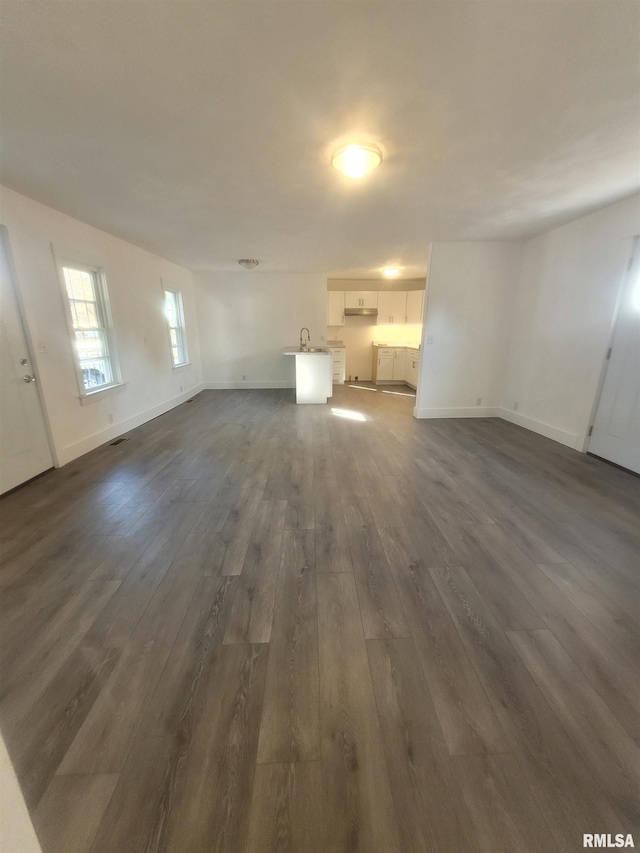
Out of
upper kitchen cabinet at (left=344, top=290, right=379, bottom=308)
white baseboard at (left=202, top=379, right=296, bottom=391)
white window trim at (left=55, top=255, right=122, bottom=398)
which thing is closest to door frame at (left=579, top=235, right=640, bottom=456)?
upper kitchen cabinet at (left=344, top=290, right=379, bottom=308)

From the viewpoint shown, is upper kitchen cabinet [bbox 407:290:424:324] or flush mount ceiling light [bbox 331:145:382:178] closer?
flush mount ceiling light [bbox 331:145:382:178]


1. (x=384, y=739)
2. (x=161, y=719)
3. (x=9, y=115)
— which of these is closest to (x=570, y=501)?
(x=384, y=739)

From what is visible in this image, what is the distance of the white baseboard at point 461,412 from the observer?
510 centimetres

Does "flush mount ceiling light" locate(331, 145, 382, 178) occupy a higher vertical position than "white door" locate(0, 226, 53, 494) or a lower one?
higher

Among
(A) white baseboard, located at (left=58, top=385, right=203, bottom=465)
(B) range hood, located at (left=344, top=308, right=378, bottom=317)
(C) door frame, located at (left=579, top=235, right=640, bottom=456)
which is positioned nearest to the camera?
(C) door frame, located at (left=579, top=235, right=640, bottom=456)

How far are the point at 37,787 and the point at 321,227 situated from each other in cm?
451

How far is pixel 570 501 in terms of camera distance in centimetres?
267

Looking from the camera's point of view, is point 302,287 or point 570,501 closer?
point 570,501

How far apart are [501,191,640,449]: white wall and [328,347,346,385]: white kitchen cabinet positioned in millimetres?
3617

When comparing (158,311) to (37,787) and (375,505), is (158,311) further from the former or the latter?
(37,787)

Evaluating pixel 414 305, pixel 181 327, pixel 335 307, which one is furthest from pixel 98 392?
pixel 414 305

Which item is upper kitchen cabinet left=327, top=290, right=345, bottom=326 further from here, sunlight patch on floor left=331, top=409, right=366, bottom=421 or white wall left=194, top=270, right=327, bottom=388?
sunlight patch on floor left=331, top=409, right=366, bottom=421

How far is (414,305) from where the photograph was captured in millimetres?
7375

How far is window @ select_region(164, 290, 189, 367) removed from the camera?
589 cm
